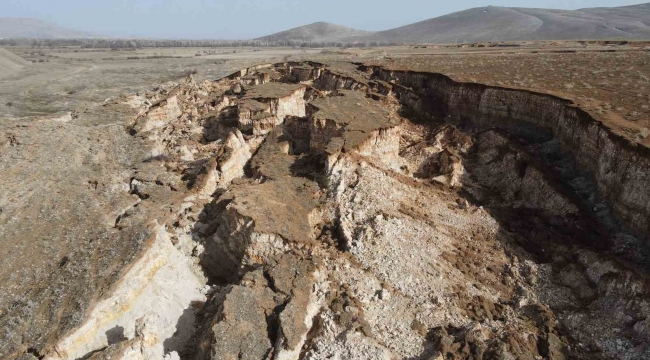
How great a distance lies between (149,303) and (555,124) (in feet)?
83.7

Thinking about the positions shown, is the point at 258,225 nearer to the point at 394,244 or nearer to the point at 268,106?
the point at 394,244

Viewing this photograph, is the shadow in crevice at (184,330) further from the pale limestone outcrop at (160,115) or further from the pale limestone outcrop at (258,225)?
the pale limestone outcrop at (160,115)

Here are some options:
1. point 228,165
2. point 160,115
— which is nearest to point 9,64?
point 160,115

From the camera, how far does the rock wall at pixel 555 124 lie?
17.5 meters

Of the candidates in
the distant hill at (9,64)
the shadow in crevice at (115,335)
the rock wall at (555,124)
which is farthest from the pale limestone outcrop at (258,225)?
the distant hill at (9,64)

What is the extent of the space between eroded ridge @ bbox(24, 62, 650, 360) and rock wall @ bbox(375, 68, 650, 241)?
11 centimetres

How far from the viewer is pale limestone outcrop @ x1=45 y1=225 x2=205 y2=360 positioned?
43.7 ft

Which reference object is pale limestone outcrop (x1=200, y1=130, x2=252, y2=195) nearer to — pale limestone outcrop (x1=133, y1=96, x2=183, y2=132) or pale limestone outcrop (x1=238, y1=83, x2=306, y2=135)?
pale limestone outcrop (x1=238, y1=83, x2=306, y2=135)

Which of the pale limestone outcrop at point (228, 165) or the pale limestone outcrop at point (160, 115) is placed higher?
the pale limestone outcrop at point (160, 115)

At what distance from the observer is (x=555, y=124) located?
84.0 feet

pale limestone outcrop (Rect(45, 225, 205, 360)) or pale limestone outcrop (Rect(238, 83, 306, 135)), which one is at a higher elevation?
pale limestone outcrop (Rect(238, 83, 306, 135))

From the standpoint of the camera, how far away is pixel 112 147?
2808cm

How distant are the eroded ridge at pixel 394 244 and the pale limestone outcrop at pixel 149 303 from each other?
2.6 inches

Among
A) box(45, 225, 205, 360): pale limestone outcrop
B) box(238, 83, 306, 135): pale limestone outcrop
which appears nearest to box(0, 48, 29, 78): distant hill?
box(238, 83, 306, 135): pale limestone outcrop
